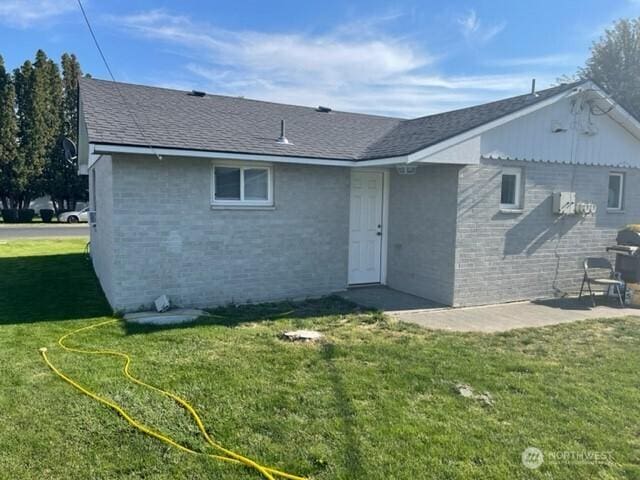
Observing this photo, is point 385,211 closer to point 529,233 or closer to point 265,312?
point 529,233

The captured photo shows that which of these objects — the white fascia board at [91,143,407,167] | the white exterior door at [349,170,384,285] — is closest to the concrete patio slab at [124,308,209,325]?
the white fascia board at [91,143,407,167]

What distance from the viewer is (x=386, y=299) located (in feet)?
30.7

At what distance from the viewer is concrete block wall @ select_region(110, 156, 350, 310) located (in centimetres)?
782

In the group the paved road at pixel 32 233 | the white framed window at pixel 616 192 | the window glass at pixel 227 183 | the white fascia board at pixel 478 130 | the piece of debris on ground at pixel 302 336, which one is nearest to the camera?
the piece of debris on ground at pixel 302 336

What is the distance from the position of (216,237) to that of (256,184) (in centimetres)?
135

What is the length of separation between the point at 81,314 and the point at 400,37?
10.4m

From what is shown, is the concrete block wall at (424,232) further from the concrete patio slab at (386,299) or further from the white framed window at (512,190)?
the white framed window at (512,190)

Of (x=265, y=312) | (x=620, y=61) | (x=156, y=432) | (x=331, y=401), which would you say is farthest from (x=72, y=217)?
(x=620, y=61)

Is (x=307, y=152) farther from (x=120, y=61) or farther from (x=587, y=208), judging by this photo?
(x=587, y=208)

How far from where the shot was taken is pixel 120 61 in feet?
28.3

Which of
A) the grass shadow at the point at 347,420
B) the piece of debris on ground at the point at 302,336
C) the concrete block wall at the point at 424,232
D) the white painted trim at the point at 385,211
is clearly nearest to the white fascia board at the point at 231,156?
the concrete block wall at the point at 424,232

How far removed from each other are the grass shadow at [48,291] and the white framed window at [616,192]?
451 inches

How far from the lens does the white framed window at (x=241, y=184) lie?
8.61m

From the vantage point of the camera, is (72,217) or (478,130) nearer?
(478,130)
